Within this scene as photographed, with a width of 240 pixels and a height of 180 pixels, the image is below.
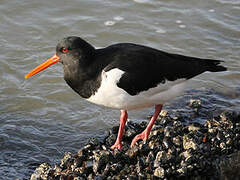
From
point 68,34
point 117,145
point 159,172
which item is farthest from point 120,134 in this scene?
point 68,34

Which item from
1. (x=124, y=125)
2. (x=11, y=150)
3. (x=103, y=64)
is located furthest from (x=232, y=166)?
(x=11, y=150)

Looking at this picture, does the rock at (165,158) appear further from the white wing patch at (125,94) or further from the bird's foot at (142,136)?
the white wing patch at (125,94)

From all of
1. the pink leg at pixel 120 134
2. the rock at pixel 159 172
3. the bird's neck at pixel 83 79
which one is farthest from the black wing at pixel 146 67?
the rock at pixel 159 172

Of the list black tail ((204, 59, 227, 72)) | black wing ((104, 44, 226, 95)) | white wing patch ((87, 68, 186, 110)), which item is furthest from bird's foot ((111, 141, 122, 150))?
black tail ((204, 59, 227, 72))

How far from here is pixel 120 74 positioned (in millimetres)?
4992

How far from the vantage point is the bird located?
5.02m

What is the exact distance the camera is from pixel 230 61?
7945 millimetres

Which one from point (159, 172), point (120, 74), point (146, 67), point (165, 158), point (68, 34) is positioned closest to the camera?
point (159, 172)

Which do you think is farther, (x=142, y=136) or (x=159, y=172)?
(x=142, y=136)

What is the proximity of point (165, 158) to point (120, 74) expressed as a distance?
1137 mm

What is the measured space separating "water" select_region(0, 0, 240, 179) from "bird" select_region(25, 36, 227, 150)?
101 cm

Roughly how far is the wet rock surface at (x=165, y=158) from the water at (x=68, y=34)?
572 mm

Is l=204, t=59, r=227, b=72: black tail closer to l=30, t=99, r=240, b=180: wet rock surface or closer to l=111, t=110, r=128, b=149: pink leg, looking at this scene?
l=30, t=99, r=240, b=180: wet rock surface

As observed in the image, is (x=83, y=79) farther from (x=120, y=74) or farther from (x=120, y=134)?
(x=120, y=134)
